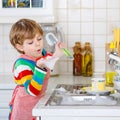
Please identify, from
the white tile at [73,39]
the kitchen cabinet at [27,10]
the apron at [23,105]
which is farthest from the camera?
the white tile at [73,39]

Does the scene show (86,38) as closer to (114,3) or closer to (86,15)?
(86,15)

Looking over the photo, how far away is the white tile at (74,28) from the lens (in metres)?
2.87

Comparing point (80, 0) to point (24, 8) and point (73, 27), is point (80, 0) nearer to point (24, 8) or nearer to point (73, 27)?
point (73, 27)

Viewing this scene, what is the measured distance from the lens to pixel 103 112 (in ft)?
4.98

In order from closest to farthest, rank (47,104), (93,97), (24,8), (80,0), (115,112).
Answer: (115,112), (47,104), (93,97), (24,8), (80,0)

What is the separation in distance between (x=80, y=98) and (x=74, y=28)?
1.14m

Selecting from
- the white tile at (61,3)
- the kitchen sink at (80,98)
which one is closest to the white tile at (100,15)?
the white tile at (61,3)

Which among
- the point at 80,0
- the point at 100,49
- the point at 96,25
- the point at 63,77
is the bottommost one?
the point at 63,77

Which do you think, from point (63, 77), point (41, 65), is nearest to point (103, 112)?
point (41, 65)

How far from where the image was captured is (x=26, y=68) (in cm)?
174

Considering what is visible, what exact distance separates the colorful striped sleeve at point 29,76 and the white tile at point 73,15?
1.17 m

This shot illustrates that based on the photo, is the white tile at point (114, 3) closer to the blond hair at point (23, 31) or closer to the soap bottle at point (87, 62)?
the soap bottle at point (87, 62)

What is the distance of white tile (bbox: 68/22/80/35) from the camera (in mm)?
2871

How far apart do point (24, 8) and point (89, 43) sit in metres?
0.58
